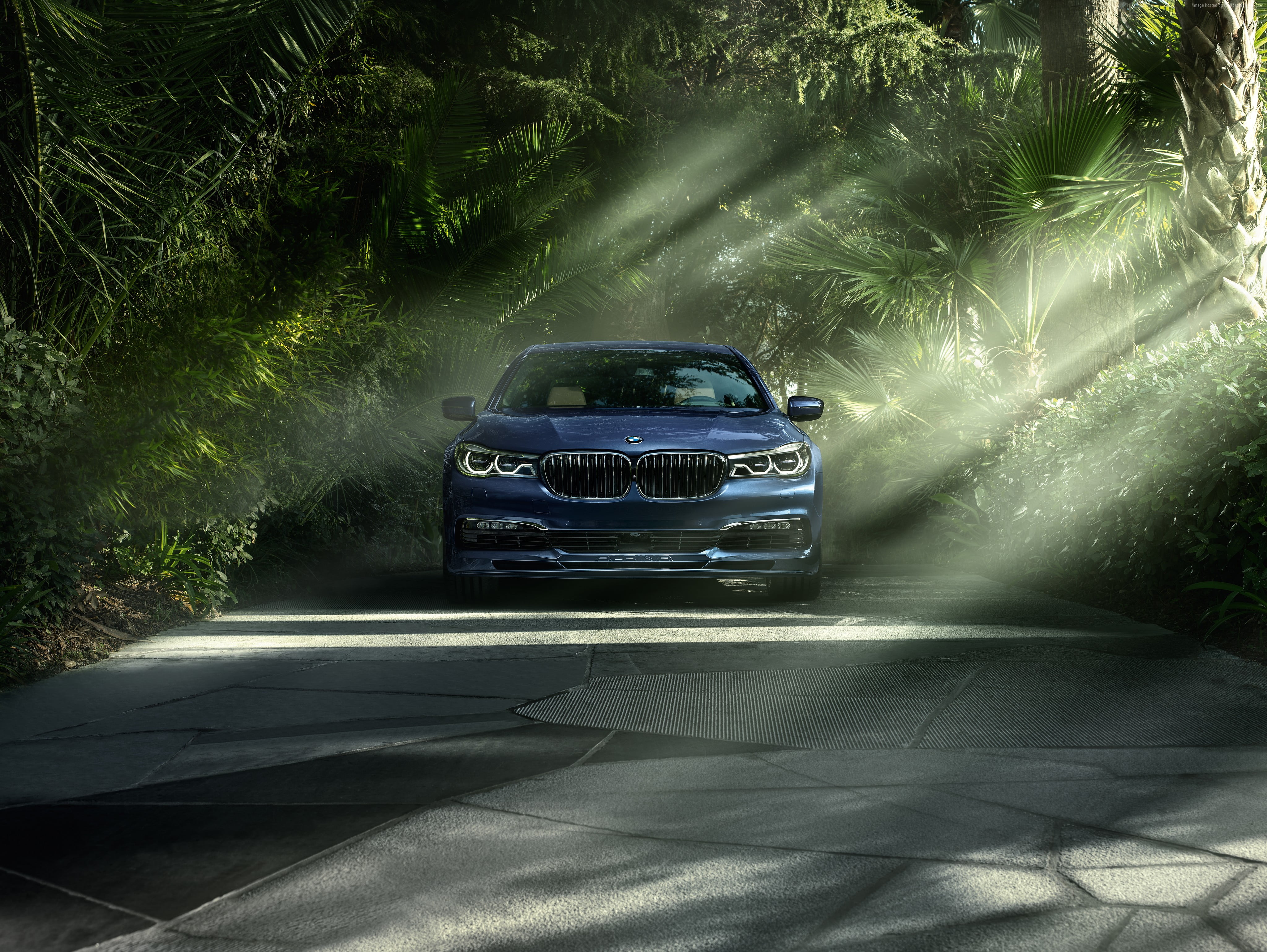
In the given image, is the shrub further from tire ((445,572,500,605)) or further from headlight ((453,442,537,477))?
tire ((445,572,500,605))

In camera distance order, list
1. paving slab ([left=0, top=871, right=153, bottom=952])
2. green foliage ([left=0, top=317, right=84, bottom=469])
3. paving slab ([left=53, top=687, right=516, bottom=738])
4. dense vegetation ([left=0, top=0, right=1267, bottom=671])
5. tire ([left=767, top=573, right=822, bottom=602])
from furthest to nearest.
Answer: tire ([left=767, top=573, right=822, bottom=602]), dense vegetation ([left=0, top=0, right=1267, bottom=671]), green foliage ([left=0, top=317, right=84, bottom=469]), paving slab ([left=53, top=687, right=516, bottom=738]), paving slab ([left=0, top=871, right=153, bottom=952])

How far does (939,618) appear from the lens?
275 inches

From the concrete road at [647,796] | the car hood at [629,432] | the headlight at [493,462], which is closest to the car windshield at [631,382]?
the car hood at [629,432]

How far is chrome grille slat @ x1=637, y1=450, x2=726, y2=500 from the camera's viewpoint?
23.4ft

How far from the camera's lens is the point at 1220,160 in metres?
8.84

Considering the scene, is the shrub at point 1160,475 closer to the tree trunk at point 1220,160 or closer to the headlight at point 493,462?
the tree trunk at point 1220,160

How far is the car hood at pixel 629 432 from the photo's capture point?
717 centimetres

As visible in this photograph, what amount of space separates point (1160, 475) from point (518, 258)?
6747 mm

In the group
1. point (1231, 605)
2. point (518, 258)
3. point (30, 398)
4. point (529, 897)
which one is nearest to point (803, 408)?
point (1231, 605)

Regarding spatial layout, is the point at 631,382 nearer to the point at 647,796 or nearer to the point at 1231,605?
the point at 1231,605

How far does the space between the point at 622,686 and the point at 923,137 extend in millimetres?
10654

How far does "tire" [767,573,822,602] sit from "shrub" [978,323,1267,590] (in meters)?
1.57

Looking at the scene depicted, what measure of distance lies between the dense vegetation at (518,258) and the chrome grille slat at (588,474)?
1.75 metres

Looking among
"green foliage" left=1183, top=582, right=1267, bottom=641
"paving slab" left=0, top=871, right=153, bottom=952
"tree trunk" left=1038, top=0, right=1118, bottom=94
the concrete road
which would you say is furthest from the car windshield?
"tree trunk" left=1038, top=0, right=1118, bottom=94
